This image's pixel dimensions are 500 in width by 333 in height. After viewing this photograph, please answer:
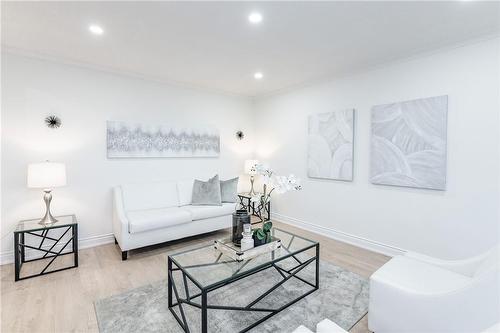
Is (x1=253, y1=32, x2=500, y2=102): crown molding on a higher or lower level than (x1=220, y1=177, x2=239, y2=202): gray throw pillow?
higher

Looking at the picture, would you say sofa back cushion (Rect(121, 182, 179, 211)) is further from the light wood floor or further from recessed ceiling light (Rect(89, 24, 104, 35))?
recessed ceiling light (Rect(89, 24, 104, 35))

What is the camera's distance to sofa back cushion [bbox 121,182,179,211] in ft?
11.7

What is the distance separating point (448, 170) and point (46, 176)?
4.38 metres

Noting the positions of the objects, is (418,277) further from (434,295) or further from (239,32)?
(239,32)

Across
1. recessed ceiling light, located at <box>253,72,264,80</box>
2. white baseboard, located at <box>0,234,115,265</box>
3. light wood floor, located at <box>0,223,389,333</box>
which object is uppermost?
recessed ceiling light, located at <box>253,72,264,80</box>

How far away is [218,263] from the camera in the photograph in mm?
2100

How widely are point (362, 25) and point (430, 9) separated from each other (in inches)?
20.5

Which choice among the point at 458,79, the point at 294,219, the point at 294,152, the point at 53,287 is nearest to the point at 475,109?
the point at 458,79

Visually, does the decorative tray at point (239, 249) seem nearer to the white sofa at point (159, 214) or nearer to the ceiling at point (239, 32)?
the white sofa at point (159, 214)

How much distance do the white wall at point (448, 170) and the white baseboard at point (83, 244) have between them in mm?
3037

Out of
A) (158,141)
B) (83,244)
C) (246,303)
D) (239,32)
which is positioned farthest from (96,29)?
(246,303)

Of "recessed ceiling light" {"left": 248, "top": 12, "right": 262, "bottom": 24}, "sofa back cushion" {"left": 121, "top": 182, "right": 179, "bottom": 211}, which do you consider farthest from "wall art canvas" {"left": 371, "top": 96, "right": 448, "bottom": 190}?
"sofa back cushion" {"left": 121, "top": 182, "right": 179, "bottom": 211}

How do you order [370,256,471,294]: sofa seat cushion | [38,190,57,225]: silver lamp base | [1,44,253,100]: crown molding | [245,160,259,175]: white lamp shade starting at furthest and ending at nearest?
1. [245,160,259,175]: white lamp shade
2. [1,44,253,100]: crown molding
3. [38,190,57,225]: silver lamp base
4. [370,256,471,294]: sofa seat cushion

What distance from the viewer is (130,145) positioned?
3.78 m
